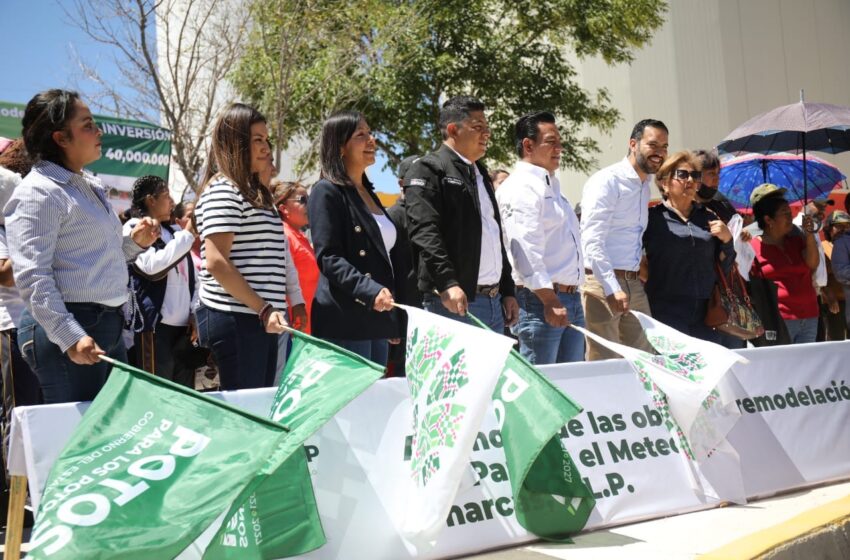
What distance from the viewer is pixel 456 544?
430 centimetres

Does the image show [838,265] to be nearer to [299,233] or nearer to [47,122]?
[299,233]

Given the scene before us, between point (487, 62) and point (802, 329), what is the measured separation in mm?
13465

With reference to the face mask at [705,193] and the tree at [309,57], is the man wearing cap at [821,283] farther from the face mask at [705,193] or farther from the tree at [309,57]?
the tree at [309,57]

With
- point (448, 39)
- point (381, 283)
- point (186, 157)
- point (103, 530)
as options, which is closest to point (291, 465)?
point (103, 530)

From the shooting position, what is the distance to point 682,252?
670 centimetres

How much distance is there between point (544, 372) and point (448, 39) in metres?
17.1

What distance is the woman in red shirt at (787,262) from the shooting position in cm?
870

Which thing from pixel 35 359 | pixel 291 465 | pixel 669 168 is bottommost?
pixel 291 465

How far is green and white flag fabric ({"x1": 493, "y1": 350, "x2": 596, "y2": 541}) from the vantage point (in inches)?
170

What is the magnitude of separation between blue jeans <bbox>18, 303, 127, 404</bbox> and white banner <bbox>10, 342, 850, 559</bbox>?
0.12 meters

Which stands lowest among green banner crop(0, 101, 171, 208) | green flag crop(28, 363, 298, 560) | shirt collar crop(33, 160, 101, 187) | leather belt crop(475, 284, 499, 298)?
green flag crop(28, 363, 298, 560)

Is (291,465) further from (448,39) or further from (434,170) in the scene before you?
(448,39)

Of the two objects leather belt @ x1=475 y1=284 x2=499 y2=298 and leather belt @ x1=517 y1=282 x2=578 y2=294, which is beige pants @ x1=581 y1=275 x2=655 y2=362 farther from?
leather belt @ x1=475 y1=284 x2=499 y2=298

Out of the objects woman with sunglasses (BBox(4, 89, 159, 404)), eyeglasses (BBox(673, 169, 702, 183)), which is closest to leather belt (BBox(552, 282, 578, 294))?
eyeglasses (BBox(673, 169, 702, 183))
